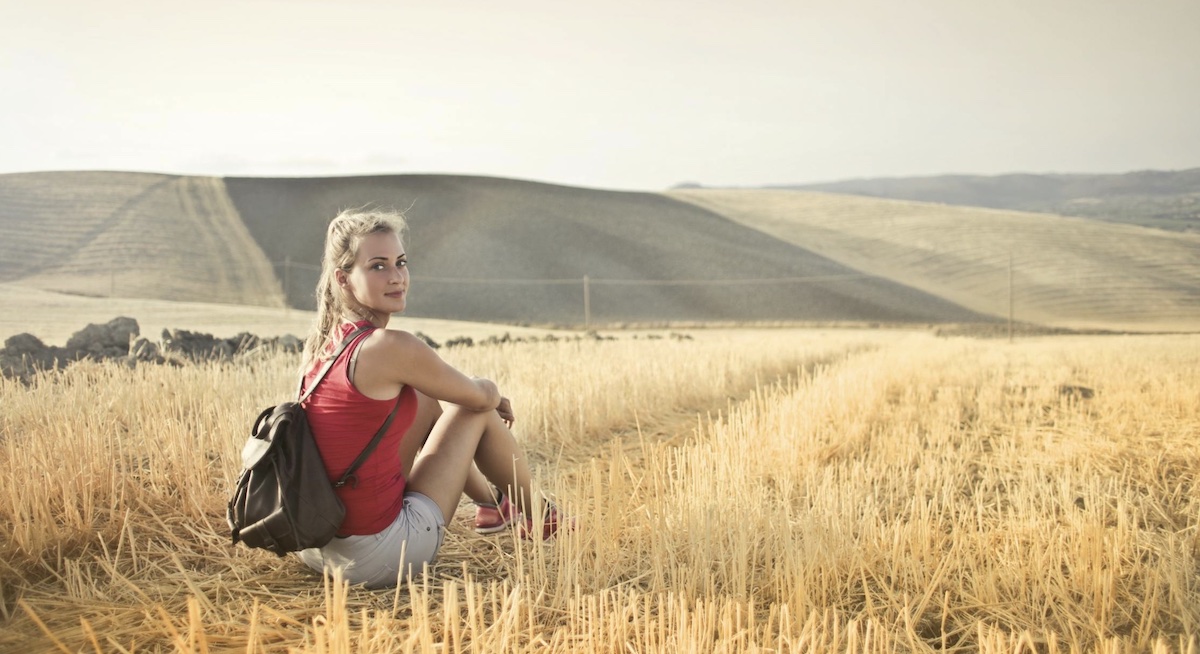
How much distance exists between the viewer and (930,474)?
521 cm

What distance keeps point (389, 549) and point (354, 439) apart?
48 centimetres

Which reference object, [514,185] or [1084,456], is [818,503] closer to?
[1084,456]

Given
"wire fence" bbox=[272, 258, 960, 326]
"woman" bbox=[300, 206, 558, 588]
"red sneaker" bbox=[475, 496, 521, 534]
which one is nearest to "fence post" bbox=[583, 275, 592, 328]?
"wire fence" bbox=[272, 258, 960, 326]

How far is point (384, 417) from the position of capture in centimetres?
346

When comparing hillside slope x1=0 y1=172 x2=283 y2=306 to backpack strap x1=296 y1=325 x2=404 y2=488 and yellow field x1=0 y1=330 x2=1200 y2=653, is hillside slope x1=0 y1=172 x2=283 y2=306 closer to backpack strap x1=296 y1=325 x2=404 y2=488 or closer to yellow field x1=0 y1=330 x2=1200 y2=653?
yellow field x1=0 y1=330 x2=1200 y2=653

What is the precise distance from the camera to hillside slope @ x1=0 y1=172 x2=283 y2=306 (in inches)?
1094

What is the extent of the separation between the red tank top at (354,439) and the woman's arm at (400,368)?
0.06 m

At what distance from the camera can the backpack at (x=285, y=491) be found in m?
3.23

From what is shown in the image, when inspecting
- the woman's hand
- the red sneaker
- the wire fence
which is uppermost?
the woman's hand

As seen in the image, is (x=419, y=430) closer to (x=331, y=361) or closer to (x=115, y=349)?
(x=331, y=361)

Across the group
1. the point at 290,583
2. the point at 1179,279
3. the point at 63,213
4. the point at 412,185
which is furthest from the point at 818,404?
the point at 412,185

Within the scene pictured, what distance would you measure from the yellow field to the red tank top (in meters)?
0.36

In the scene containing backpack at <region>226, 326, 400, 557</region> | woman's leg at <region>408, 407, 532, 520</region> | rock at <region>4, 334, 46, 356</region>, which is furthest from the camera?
rock at <region>4, 334, 46, 356</region>

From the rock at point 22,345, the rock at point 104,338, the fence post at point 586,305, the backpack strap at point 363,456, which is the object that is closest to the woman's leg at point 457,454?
the backpack strap at point 363,456
